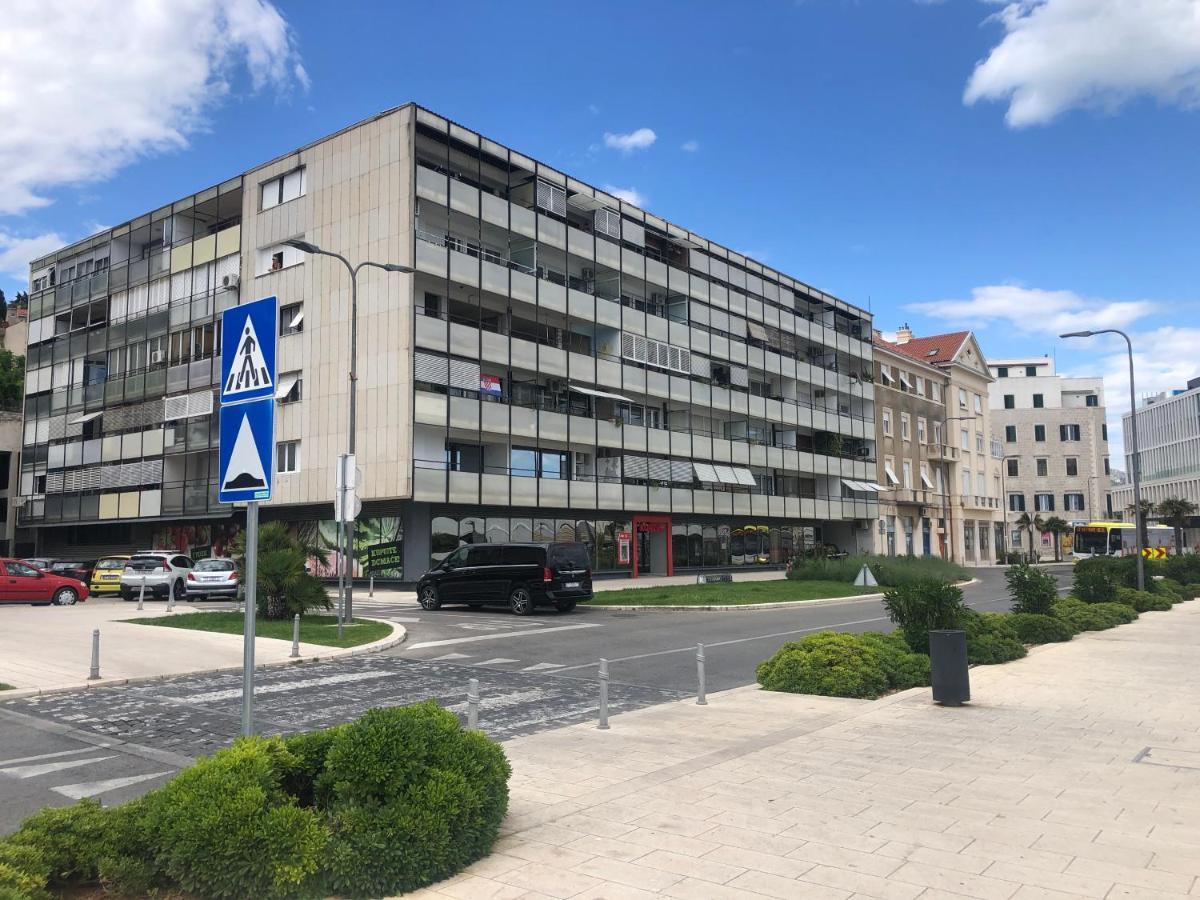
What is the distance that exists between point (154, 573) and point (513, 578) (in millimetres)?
13535

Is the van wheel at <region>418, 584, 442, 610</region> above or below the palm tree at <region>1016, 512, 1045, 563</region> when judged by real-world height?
below

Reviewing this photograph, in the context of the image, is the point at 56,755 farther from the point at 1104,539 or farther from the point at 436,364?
the point at 1104,539

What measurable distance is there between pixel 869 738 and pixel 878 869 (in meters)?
3.79

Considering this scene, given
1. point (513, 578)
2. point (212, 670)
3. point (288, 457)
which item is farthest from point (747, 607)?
point (288, 457)

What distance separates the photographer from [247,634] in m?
5.48

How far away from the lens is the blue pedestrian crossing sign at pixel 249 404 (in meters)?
5.51

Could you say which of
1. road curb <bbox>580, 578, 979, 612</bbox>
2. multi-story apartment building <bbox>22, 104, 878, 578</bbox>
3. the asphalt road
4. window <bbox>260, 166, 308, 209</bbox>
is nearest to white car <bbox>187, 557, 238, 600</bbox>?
A: multi-story apartment building <bbox>22, 104, 878, 578</bbox>

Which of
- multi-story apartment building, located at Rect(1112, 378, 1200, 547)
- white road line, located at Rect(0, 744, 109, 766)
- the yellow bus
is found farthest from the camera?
multi-story apartment building, located at Rect(1112, 378, 1200, 547)

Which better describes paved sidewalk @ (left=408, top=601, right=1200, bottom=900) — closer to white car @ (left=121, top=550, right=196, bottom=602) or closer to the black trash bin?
the black trash bin

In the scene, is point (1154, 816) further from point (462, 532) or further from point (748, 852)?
point (462, 532)

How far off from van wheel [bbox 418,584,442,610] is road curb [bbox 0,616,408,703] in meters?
7.20

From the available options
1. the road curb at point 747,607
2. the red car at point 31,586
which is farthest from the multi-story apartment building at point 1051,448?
the red car at point 31,586

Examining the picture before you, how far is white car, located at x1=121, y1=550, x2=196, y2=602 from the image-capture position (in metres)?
30.4

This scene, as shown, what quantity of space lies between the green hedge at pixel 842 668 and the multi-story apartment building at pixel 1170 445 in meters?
110
